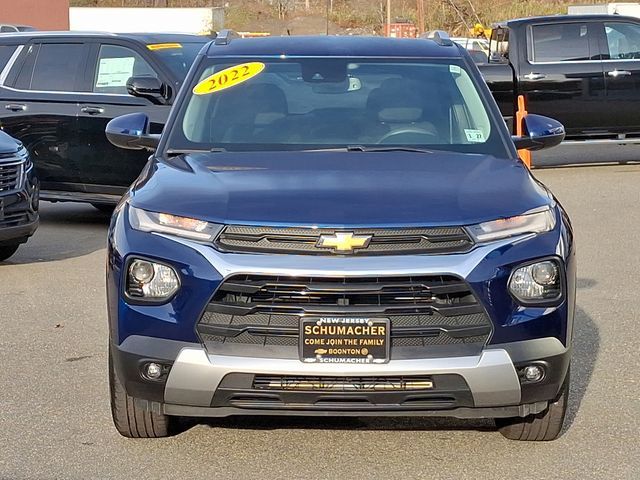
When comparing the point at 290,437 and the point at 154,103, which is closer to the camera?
the point at 290,437

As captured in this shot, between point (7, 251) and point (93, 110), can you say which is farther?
point (93, 110)

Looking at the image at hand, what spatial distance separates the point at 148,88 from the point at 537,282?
677 cm

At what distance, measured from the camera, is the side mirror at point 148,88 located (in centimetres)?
1088

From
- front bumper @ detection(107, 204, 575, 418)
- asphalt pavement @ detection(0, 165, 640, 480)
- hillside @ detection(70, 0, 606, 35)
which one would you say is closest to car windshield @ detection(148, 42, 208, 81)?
asphalt pavement @ detection(0, 165, 640, 480)

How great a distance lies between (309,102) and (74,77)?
6362mm

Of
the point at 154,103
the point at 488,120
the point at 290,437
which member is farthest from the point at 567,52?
the point at 290,437

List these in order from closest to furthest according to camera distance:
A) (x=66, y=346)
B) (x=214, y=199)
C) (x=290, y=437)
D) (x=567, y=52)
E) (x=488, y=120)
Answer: (x=214, y=199) < (x=290, y=437) < (x=488, y=120) < (x=66, y=346) < (x=567, y=52)

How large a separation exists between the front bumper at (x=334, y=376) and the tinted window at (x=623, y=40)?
12596mm

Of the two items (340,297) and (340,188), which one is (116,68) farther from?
(340,297)

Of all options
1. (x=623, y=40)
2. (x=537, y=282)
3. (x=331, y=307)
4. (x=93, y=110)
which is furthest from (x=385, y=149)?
(x=623, y=40)

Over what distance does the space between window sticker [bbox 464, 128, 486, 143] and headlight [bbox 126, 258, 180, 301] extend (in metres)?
1.89

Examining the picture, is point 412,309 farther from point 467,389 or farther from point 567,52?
point 567,52

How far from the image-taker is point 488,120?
5.99 m

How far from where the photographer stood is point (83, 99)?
11.8 metres
